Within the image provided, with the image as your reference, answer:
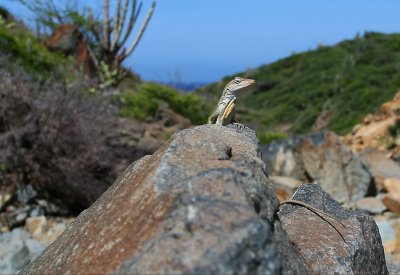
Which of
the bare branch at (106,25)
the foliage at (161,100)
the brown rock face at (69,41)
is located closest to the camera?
the foliage at (161,100)

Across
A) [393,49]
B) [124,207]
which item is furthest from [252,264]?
[393,49]

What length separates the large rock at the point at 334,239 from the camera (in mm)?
3398

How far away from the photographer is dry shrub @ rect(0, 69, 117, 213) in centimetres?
1087

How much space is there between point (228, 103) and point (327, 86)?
115 feet

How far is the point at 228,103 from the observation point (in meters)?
4.94

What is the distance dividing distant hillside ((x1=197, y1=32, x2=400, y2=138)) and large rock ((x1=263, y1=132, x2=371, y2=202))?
45.3ft

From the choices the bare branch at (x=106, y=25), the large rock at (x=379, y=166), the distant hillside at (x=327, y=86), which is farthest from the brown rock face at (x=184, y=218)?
the distant hillside at (x=327, y=86)

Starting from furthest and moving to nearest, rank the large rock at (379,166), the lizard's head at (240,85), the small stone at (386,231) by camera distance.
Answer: the large rock at (379,166), the small stone at (386,231), the lizard's head at (240,85)

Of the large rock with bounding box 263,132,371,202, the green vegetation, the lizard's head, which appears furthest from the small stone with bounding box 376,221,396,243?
the green vegetation

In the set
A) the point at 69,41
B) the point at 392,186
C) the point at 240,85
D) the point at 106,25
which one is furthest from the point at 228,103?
the point at 69,41

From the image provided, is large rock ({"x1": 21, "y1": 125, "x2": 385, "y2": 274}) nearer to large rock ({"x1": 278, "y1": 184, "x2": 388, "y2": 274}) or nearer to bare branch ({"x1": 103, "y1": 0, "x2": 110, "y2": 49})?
large rock ({"x1": 278, "y1": 184, "x2": 388, "y2": 274})

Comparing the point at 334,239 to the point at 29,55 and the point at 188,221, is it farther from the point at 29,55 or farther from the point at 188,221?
the point at 29,55

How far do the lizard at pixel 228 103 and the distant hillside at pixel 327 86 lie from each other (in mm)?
22074

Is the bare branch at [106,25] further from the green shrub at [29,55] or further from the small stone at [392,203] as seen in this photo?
the small stone at [392,203]
